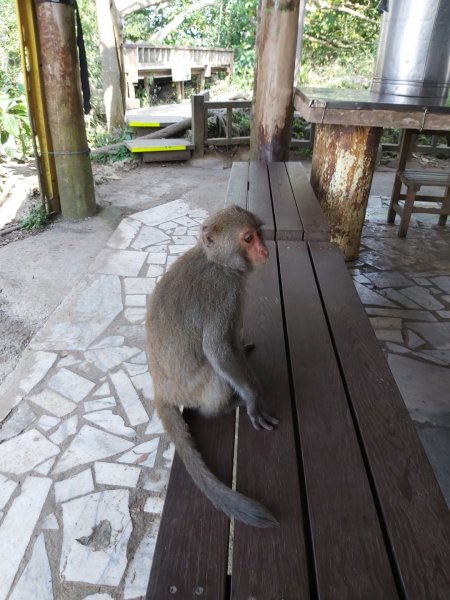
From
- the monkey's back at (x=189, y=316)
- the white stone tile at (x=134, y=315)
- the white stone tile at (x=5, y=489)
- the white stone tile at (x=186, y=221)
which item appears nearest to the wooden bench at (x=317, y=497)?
the monkey's back at (x=189, y=316)

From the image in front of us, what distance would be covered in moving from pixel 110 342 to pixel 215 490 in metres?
2.42

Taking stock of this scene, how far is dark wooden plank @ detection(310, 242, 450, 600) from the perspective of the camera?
1096 mm

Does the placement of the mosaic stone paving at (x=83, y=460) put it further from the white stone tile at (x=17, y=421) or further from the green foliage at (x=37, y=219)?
the green foliage at (x=37, y=219)

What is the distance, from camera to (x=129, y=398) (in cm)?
297

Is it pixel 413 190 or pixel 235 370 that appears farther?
pixel 413 190

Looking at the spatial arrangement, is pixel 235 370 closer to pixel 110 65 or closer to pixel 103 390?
pixel 103 390

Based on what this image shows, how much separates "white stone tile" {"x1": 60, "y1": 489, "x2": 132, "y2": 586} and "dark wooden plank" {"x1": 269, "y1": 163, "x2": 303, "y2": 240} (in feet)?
5.90

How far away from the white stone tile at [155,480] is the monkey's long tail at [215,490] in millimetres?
975

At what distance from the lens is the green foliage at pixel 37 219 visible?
18.6 ft

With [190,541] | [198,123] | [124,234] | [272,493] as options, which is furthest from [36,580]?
[198,123]

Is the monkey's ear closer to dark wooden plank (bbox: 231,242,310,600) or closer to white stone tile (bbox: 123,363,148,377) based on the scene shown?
dark wooden plank (bbox: 231,242,310,600)

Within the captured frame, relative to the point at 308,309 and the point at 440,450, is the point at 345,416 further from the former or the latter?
the point at 440,450

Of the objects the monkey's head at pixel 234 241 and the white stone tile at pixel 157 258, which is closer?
the monkey's head at pixel 234 241

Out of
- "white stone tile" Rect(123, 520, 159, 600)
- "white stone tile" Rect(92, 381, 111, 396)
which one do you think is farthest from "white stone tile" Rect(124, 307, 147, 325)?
"white stone tile" Rect(123, 520, 159, 600)
